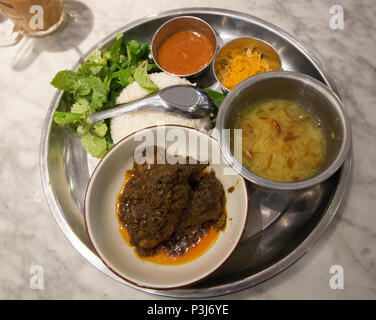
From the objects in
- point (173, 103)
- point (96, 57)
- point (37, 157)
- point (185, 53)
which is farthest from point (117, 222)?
point (185, 53)

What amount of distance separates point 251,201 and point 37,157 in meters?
1.38

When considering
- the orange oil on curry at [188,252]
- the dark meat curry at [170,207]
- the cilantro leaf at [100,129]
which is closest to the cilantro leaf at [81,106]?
the cilantro leaf at [100,129]

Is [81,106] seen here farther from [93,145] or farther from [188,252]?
[188,252]

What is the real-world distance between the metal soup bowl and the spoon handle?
0.42m

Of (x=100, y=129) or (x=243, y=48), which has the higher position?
(x=243, y=48)

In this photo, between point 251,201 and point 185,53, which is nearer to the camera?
point 251,201

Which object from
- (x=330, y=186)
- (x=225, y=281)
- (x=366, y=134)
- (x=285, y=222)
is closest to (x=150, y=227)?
(x=225, y=281)

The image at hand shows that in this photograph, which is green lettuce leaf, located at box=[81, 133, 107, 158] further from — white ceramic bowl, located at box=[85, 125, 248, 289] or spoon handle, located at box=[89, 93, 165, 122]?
white ceramic bowl, located at box=[85, 125, 248, 289]

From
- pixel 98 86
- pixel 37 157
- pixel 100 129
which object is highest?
pixel 98 86

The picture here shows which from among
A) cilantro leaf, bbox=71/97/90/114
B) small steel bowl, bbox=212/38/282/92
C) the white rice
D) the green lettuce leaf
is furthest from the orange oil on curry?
small steel bowl, bbox=212/38/282/92

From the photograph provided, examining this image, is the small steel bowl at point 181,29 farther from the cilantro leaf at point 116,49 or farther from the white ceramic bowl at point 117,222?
the white ceramic bowl at point 117,222

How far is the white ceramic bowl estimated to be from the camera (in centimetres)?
139

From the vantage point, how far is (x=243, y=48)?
1.90 m

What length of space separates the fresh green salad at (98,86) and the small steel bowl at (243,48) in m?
0.15
